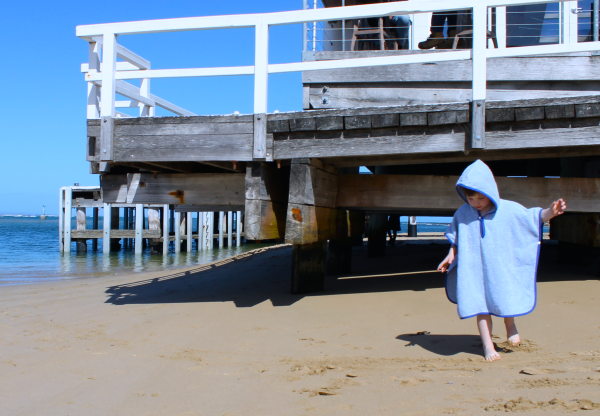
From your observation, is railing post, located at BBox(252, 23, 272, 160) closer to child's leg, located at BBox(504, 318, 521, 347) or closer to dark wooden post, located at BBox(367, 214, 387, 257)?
child's leg, located at BBox(504, 318, 521, 347)

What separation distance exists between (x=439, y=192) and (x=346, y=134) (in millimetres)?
1473

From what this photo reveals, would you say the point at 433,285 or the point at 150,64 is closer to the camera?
the point at 433,285

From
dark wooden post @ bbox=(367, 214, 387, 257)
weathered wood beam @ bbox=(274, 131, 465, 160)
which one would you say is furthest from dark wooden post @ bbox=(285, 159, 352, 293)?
dark wooden post @ bbox=(367, 214, 387, 257)

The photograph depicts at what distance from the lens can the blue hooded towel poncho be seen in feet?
10.3

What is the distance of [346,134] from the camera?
4859 millimetres

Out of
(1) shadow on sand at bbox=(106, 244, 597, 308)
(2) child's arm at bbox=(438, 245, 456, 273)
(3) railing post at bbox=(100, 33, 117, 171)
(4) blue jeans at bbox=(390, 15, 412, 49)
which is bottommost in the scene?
(1) shadow on sand at bbox=(106, 244, 597, 308)

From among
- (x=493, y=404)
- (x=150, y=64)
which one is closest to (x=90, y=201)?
(x=150, y=64)

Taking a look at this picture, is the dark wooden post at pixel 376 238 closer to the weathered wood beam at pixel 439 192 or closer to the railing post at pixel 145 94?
the weathered wood beam at pixel 439 192

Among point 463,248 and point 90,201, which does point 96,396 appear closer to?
point 463,248

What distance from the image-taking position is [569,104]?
4.41 meters

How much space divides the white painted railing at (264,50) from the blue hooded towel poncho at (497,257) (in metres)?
1.49

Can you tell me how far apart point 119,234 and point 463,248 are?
1920 cm

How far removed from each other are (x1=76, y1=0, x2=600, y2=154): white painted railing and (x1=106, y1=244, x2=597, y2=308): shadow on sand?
215 centimetres

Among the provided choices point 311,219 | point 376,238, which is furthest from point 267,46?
point 376,238
